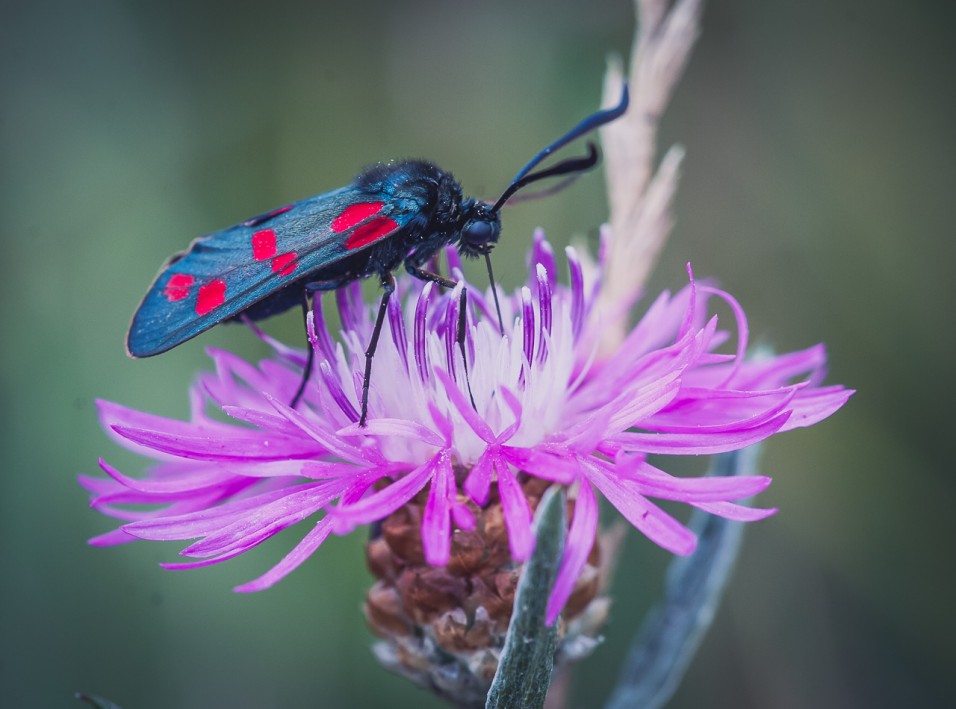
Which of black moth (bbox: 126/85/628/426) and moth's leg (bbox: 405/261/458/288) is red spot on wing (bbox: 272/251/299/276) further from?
moth's leg (bbox: 405/261/458/288)

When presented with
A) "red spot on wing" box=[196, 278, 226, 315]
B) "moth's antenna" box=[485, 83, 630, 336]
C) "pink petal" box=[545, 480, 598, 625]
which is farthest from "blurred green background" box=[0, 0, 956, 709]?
"pink petal" box=[545, 480, 598, 625]

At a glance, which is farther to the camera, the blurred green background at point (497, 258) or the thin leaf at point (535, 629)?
the blurred green background at point (497, 258)

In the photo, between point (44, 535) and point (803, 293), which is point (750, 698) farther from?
point (44, 535)

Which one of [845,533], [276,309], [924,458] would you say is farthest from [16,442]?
[924,458]

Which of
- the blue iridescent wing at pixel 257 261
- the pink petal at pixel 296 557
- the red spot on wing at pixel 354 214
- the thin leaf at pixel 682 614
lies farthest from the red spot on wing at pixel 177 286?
the thin leaf at pixel 682 614

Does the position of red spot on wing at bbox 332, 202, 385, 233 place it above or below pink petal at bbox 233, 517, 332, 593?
above

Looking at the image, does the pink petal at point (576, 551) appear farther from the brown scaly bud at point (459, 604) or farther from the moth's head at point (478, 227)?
the moth's head at point (478, 227)

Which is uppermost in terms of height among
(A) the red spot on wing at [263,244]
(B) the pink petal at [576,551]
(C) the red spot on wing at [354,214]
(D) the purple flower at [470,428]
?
(C) the red spot on wing at [354,214]
